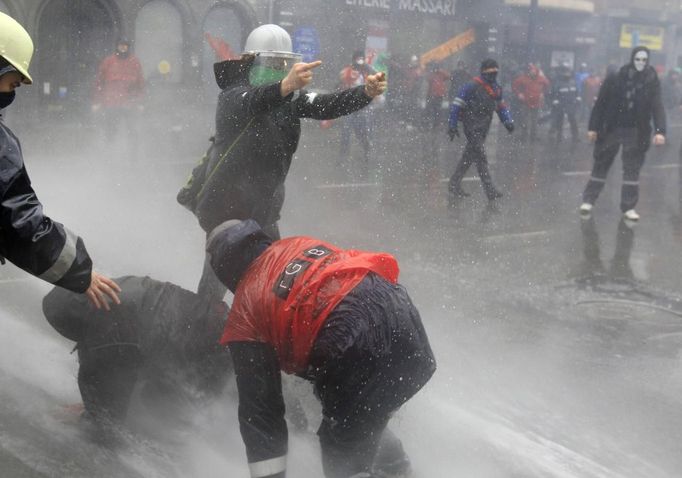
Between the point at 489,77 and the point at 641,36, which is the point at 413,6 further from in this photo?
the point at 489,77

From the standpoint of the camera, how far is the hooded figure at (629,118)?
9820 millimetres

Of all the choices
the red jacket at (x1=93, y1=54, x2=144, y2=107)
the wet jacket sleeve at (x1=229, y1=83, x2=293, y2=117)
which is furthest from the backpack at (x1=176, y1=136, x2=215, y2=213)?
the red jacket at (x1=93, y1=54, x2=144, y2=107)

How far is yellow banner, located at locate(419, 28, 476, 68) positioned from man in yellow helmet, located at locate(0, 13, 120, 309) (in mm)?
23268

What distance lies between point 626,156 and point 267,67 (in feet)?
20.7

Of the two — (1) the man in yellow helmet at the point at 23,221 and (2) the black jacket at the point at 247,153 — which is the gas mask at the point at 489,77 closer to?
(2) the black jacket at the point at 247,153

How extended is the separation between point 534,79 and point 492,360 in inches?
609

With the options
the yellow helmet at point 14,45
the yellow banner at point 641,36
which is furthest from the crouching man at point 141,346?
the yellow banner at point 641,36

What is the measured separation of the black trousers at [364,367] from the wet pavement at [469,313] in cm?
76

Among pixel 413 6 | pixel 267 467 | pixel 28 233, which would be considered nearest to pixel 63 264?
pixel 28 233

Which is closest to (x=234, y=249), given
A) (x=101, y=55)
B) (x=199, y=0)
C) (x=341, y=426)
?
(x=341, y=426)

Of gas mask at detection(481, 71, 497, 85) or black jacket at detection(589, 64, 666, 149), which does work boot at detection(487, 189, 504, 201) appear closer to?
black jacket at detection(589, 64, 666, 149)

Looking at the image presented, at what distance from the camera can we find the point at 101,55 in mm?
19312

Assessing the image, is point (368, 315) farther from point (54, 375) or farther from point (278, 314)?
point (54, 375)

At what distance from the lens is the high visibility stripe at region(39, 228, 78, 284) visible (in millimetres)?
3125
